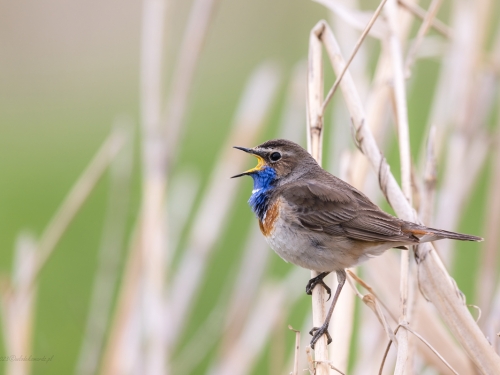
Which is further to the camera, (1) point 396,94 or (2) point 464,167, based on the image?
(2) point 464,167

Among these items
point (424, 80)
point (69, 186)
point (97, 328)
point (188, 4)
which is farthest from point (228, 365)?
point (188, 4)

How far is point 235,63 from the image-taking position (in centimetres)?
1231

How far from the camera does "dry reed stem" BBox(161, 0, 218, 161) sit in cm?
392

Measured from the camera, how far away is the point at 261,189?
3.78 meters

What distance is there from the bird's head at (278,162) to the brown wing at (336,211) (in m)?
0.15

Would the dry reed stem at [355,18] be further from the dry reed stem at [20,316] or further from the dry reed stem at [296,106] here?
the dry reed stem at [20,316]

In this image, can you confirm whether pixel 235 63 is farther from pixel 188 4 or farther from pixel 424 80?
pixel 424 80

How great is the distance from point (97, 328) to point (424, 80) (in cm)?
678

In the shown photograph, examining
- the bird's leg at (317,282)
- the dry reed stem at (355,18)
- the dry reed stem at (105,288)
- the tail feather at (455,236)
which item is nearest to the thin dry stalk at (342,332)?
the bird's leg at (317,282)

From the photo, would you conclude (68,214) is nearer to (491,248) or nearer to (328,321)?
(328,321)

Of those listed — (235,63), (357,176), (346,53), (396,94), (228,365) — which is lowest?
(228,365)

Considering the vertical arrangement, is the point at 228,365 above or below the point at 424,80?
below

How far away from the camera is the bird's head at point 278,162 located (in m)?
3.75

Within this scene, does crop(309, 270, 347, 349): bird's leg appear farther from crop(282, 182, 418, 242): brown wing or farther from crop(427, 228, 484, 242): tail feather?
crop(427, 228, 484, 242): tail feather
